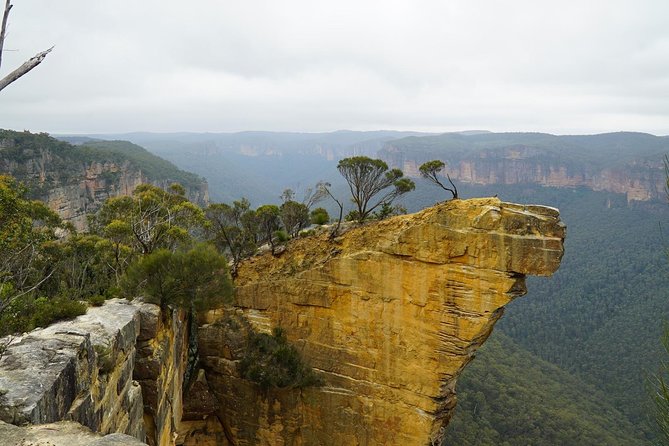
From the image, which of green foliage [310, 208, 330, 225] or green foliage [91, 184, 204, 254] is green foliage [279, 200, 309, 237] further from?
green foliage [91, 184, 204, 254]

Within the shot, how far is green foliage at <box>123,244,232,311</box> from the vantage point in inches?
540

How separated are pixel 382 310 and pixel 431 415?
4.68 m

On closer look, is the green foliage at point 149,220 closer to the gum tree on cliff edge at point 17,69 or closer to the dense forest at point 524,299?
the dense forest at point 524,299

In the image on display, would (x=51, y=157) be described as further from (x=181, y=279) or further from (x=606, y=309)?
(x=606, y=309)

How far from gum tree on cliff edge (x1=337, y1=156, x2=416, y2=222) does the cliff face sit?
110 metres

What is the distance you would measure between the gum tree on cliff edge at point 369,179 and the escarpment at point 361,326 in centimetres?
345

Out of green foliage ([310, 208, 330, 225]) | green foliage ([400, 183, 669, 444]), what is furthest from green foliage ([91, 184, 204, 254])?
green foliage ([400, 183, 669, 444])

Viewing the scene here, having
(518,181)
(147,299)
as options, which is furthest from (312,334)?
(518,181)

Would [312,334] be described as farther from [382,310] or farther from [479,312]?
[479,312]

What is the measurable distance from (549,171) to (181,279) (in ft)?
491

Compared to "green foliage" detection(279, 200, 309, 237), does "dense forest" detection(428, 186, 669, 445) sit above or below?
below

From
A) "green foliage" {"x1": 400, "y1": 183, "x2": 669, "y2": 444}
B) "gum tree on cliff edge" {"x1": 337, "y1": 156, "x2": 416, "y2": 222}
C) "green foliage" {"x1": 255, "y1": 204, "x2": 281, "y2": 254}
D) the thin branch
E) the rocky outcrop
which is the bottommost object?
"green foliage" {"x1": 400, "y1": 183, "x2": 669, "y2": 444}

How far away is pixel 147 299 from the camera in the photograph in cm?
1317

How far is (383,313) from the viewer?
18719mm
